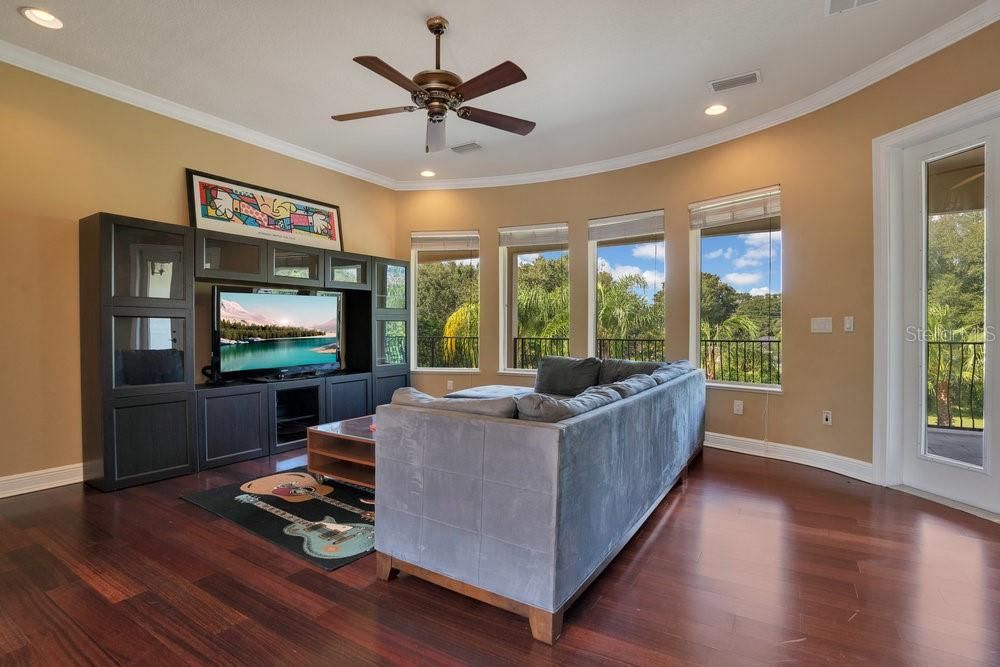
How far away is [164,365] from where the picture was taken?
11.3 feet

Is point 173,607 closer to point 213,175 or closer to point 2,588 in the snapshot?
point 2,588

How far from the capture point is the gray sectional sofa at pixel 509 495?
165 cm

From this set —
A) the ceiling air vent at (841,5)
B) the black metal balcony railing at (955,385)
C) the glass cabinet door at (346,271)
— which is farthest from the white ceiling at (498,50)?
the black metal balcony railing at (955,385)

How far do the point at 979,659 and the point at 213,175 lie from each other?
17.7 feet

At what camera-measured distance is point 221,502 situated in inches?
116

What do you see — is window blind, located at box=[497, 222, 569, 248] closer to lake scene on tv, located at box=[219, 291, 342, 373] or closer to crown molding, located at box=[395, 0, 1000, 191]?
crown molding, located at box=[395, 0, 1000, 191]

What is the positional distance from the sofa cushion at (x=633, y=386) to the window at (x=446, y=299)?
3218mm

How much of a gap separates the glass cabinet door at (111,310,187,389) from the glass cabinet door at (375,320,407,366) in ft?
6.43

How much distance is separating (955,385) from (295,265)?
5.09 meters

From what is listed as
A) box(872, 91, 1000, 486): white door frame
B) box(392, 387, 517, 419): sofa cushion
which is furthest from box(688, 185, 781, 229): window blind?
box(392, 387, 517, 419): sofa cushion

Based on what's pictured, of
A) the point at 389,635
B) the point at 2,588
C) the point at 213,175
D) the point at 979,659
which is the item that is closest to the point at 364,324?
the point at 213,175

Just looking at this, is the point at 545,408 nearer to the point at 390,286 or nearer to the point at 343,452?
the point at 343,452

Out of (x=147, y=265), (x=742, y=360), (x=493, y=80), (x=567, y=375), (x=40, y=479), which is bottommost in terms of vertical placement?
(x=40, y=479)

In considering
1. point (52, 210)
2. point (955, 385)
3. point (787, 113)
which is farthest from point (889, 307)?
point (52, 210)
